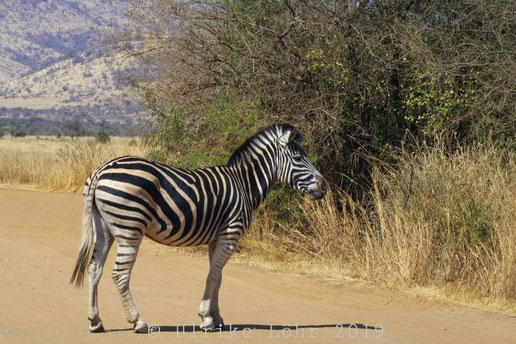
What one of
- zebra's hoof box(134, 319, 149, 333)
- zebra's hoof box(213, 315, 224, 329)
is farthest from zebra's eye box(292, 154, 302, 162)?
zebra's hoof box(134, 319, 149, 333)

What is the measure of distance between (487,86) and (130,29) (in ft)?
22.7

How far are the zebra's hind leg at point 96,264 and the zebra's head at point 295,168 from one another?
2134 millimetres

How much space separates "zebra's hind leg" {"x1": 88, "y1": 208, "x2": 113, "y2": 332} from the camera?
7.68m

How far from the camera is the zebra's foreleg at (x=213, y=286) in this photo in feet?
26.3

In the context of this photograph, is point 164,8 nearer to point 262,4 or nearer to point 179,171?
point 262,4

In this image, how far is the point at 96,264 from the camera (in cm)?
770

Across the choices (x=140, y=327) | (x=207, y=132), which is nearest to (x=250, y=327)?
(x=140, y=327)

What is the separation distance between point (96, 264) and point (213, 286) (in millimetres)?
1154

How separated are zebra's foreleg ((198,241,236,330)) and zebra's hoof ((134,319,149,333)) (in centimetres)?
56

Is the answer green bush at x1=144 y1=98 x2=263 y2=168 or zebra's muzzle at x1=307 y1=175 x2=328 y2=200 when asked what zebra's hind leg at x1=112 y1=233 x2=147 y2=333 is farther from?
green bush at x1=144 y1=98 x2=263 y2=168

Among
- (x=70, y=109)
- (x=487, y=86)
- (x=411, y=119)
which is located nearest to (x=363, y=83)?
(x=411, y=119)

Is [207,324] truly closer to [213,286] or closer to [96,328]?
[213,286]

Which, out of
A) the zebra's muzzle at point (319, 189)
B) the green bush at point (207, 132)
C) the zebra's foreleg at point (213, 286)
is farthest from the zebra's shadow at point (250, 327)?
the green bush at point (207, 132)

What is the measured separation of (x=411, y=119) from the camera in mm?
13766
